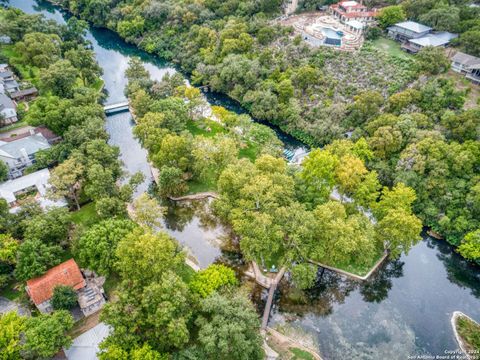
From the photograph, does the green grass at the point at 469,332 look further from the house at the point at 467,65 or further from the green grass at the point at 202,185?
the house at the point at 467,65

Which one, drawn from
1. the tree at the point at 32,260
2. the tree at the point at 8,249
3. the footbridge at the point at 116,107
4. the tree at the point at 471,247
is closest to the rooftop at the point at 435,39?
the tree at the point at 471,247

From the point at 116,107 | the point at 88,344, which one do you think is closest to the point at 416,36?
the point at 116,107

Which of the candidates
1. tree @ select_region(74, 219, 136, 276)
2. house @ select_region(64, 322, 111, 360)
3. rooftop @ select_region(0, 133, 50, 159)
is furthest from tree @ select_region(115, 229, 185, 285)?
rooftop @ select_region(0, 133, 50, 159)

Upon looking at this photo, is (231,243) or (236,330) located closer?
(236,330)

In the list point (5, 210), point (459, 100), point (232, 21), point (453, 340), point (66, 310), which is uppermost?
point (232, 21)

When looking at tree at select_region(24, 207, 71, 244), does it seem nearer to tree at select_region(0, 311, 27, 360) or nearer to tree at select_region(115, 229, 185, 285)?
tree at select_region(0, 311, 27, 360)

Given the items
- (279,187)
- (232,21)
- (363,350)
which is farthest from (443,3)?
(363,350)

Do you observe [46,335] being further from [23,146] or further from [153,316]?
[23,146]

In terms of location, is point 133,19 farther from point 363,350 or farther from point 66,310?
point 363,350
